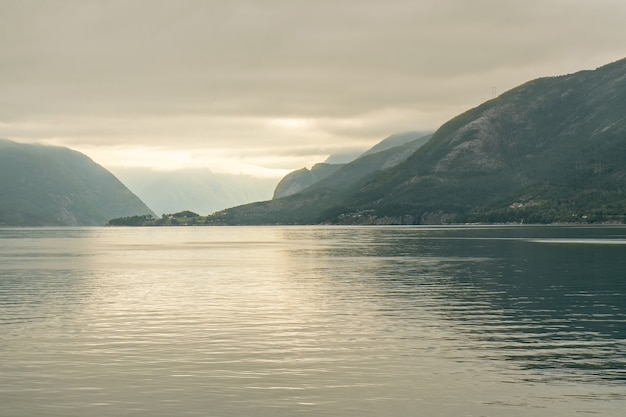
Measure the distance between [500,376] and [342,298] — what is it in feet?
142

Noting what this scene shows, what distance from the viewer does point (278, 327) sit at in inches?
2486

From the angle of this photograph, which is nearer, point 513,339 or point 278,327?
point 513,339

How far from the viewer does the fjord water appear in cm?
3728

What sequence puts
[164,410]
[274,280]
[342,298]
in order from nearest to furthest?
[164,410]
[342,298]
[274,280]

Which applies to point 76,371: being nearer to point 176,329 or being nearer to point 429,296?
point 176,329

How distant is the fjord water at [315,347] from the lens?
122 feet

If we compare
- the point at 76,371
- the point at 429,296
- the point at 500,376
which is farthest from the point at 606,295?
the point at 76,371

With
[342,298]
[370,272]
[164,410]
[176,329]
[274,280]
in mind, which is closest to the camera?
[164,410]

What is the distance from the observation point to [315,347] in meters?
53.0

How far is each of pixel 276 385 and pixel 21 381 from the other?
14109 millimetres

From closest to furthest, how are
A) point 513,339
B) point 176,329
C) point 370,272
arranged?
point 513,339 < point 176,329 < point 370,272

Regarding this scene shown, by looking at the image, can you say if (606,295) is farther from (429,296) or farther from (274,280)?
(274,280)

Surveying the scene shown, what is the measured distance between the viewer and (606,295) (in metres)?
86.5

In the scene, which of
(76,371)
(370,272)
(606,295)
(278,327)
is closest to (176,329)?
(278,327)
